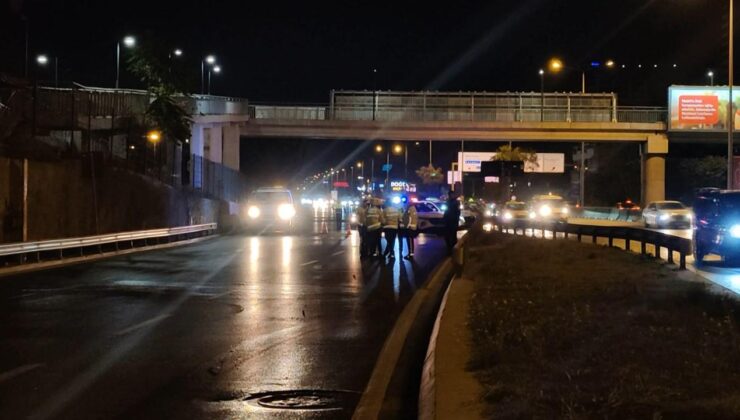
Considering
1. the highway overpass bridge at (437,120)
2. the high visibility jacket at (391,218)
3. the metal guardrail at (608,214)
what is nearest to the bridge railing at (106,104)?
the highway overpass bridge at (437,120)

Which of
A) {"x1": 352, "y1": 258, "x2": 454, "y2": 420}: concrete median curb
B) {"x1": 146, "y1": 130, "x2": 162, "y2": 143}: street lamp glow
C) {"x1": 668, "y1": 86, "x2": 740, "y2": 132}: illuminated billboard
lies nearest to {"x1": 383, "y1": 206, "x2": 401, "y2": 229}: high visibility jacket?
{"x1": 352, "y1": 258, "x2": 454, "y2": 420}: concrete median curb

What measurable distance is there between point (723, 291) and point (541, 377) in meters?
7.24

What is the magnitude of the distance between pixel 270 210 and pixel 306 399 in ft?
122

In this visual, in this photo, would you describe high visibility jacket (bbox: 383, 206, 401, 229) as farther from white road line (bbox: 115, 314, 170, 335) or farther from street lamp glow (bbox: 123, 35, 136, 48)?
street lamp glow (bbox: 123, 35, 136, 48)

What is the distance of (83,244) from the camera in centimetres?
2470

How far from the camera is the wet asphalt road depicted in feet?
26.3

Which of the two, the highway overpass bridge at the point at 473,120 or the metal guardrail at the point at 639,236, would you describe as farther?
the highway overpass bridge at the point at 473,120

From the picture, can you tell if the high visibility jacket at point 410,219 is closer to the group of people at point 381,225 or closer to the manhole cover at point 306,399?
the group of people at point 381,225

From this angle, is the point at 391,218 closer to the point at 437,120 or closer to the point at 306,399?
the point at 306,399

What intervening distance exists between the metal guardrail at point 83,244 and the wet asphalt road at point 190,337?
5.45 feet

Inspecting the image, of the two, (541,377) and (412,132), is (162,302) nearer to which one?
(541,377)

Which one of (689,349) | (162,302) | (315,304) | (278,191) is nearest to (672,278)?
(315,304)

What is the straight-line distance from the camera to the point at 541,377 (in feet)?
23.3

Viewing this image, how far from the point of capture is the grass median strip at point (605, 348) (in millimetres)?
6125
